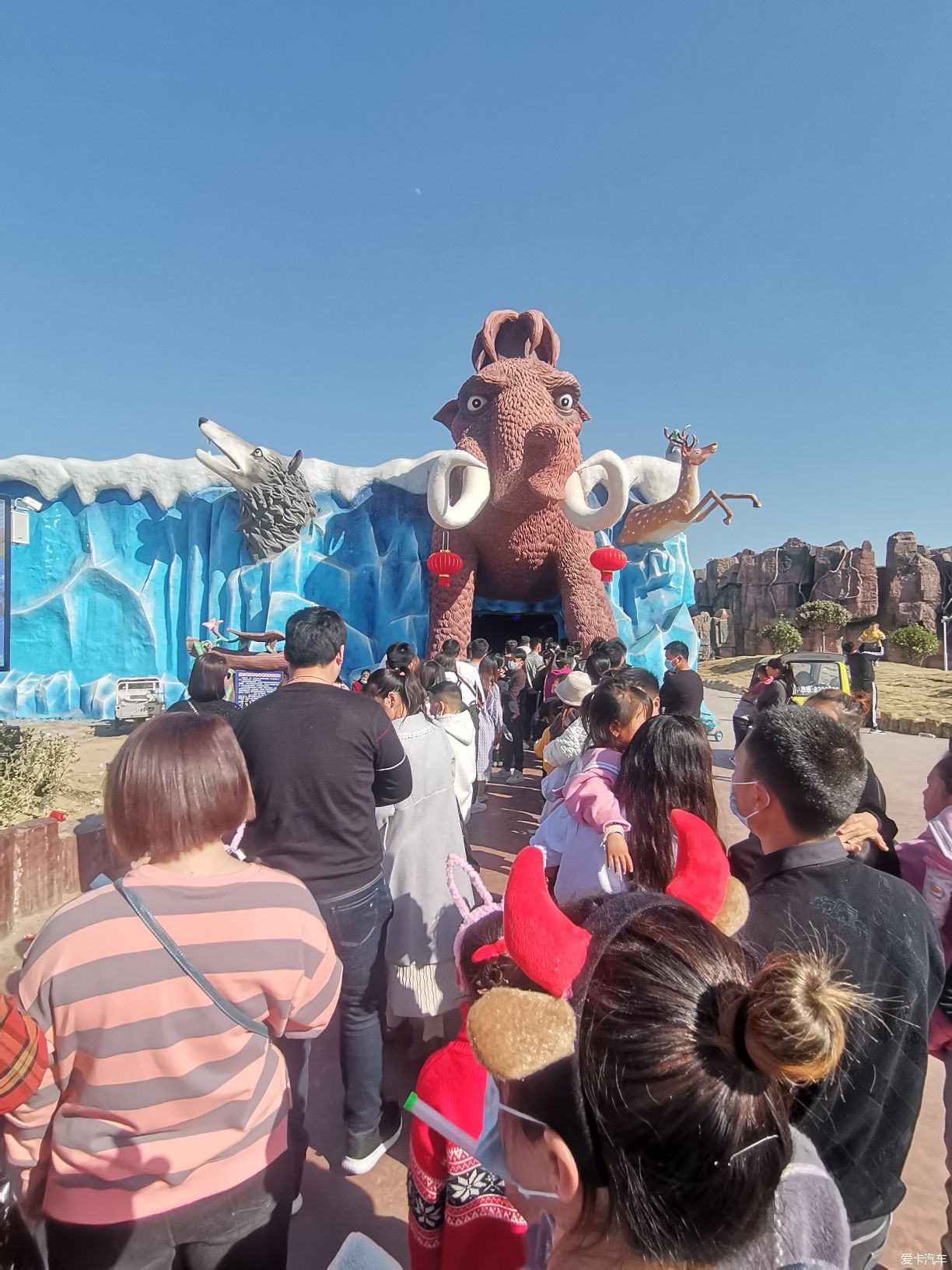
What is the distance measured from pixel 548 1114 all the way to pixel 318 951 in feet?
1.90

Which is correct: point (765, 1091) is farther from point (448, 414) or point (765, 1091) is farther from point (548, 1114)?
point (448, 414)

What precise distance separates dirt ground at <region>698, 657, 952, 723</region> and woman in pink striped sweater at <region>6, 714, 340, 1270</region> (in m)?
10.2

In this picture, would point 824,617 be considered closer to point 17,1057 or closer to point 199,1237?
point 199,1237

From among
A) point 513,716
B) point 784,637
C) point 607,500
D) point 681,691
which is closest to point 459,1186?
point 681,691

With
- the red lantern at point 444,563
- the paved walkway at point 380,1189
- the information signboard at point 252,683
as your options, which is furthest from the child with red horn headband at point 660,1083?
the red lantern at point 444,563

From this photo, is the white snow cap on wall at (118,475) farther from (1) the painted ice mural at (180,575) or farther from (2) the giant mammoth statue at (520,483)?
(2) the giant mammoth statue at (520,483)

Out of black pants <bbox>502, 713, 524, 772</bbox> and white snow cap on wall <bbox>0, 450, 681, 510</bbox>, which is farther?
white snow cap on wall <bbox>0, 450, 681, 510</bbox>

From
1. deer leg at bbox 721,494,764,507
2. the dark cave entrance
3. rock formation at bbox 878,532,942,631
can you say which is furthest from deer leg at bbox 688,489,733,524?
rock formation at bbox 878,532,942,631

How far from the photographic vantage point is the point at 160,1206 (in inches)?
36.5

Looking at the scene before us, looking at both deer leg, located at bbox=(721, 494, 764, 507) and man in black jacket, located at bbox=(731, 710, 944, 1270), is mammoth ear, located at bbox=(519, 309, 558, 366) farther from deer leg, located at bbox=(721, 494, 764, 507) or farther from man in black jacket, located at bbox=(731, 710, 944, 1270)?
man in black jacket, located at bbox=(731, 710, 944, 1270)

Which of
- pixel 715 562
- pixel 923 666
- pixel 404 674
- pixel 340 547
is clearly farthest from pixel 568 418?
pixel 715 562

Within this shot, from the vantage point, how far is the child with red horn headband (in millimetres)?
529

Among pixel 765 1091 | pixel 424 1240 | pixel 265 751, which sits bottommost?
pixel 424 1240

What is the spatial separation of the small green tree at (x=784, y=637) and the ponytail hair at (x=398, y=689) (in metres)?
21.5
